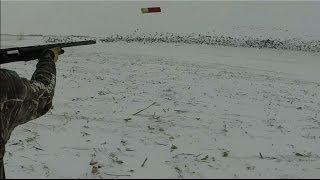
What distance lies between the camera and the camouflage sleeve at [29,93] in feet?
9.78

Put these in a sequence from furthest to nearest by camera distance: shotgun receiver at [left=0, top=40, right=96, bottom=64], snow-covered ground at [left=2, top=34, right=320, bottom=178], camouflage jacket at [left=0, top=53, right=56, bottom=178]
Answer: snow-covered ground at [left=2, top=34, right=320, bottom=178] < shotgun receiver at [left=0, top=40, right=96, bottom=64] < camouflage jacket at [left=0, top=53, right=56, bottom=178]

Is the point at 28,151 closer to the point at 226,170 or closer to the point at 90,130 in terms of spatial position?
the point at 90,130

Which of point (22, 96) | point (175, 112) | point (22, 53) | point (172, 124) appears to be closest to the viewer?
point (22, 96)

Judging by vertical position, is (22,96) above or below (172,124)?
above

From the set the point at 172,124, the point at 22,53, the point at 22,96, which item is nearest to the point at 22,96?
the point at 22,96

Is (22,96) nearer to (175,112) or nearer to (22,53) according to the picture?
(22,53)

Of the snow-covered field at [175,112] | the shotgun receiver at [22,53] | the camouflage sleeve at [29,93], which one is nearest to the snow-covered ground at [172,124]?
the snow-covered field at [175,112]

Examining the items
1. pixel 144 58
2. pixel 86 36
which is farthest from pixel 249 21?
pixel 144 58

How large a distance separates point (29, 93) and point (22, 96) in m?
0.07

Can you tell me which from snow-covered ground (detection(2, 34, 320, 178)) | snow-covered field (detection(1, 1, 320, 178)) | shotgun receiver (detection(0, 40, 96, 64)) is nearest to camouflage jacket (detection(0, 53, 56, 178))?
shotgun receiver (detection(0, 40, 96, 64))

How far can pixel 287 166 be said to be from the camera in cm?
657

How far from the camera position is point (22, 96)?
3088mm

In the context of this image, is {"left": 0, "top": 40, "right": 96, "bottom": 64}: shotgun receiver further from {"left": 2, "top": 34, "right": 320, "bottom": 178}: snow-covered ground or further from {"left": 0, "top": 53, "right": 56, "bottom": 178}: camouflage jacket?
{"left": 2, "top": 34, "right": 320, "bottom": 178}: snow-covered ground

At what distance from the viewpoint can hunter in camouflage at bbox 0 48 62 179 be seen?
2.96 m
